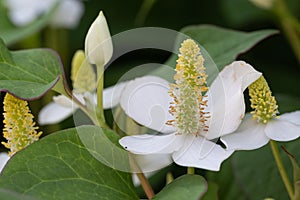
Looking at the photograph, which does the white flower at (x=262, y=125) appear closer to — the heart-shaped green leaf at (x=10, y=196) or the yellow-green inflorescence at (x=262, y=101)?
the yellow-green inflorescence at (x=262, y=101)

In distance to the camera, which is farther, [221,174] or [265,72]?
[265,72]

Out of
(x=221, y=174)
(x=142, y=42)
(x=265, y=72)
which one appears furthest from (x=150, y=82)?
(x=265, y=72)

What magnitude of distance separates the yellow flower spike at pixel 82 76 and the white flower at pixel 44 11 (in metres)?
0.52

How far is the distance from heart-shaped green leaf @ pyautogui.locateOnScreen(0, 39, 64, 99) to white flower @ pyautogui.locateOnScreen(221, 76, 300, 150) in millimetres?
170

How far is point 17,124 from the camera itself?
1.93 ft

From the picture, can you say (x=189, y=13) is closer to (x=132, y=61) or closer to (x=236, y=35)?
(x=132, y=61)

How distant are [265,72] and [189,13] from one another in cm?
25

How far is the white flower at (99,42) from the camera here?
24.3 inches

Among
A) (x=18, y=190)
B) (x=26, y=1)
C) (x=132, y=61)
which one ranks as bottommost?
(x=132, y=61)

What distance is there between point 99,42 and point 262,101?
16 centimetres

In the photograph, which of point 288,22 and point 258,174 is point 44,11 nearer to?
point 288,22

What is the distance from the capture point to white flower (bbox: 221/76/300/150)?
59 centimetres

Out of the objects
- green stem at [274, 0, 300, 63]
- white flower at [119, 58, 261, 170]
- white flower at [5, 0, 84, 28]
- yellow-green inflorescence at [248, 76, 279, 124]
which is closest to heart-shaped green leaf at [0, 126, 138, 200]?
white flower at [119, 58, 261, 170]

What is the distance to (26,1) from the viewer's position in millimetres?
1323
